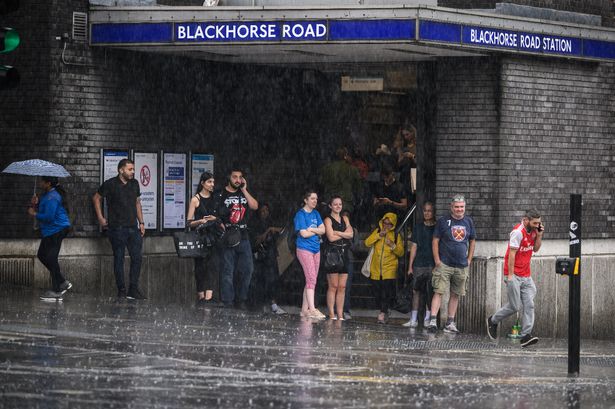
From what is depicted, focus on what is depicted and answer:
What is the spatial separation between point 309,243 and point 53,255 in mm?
3402

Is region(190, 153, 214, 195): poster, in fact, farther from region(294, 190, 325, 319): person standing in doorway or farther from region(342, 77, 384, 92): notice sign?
region(342, 77, 384, 92): notice sign

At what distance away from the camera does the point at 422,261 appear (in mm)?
20094

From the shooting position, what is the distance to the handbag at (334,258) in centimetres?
1992

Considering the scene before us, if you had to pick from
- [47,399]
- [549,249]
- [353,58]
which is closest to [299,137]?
[353,58]

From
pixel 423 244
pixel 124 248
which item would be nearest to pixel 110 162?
pixel 124 248

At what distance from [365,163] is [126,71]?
16.3 ft

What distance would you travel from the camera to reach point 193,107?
870 inches

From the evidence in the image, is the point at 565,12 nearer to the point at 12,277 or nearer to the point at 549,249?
the point at 549,249

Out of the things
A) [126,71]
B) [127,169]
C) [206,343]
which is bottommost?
[206,343]

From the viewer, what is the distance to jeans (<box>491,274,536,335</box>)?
18.8 metres

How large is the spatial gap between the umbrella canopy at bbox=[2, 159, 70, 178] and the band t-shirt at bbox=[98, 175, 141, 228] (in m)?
0.82

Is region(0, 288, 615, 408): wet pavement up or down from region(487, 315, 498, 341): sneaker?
up

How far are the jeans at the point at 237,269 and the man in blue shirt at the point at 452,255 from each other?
2481 mm

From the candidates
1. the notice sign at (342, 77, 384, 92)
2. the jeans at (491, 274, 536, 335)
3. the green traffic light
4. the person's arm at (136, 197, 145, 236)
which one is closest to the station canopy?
the notice sign at (342, 77, 384, 92)
